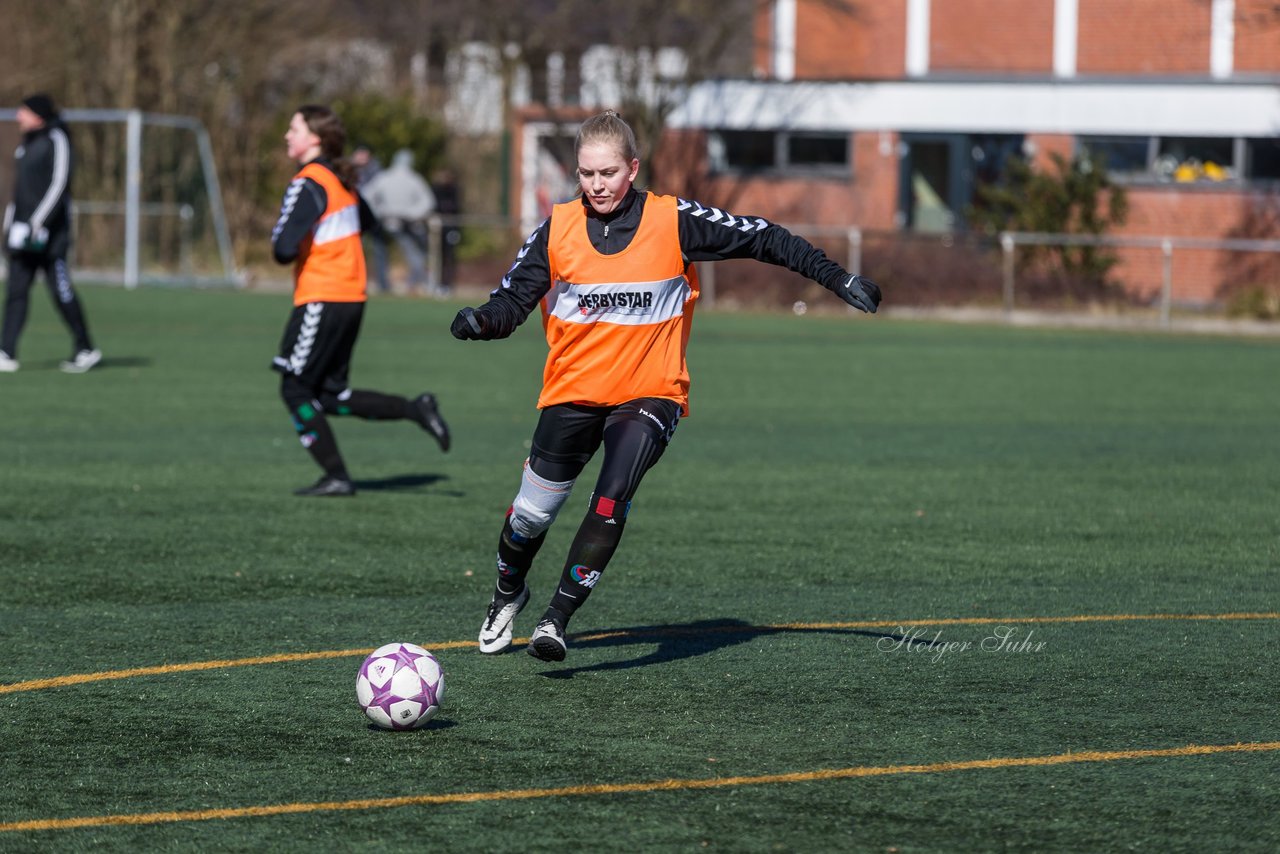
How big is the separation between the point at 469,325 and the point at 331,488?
4794 millimetres

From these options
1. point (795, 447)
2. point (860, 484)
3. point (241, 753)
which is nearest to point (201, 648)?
point (241, 753)

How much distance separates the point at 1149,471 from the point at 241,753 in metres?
8.35

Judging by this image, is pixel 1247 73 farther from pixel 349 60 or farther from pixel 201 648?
pixel 201 648

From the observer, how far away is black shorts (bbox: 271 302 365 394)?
34.5 ft

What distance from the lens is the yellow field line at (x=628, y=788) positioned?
4.82 m

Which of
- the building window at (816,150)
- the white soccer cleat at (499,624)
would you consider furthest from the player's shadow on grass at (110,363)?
the building window at (816,150)

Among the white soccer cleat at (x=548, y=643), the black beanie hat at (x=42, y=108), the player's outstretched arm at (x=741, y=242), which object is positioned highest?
the black beanie hat at (x=42, y=108)

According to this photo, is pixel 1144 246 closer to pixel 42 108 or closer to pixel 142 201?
pixel 142 201

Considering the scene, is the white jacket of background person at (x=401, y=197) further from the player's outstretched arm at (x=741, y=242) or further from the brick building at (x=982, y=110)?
the player's outstretched arm at (x=741, y=242)

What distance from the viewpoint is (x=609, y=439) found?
21.2ft

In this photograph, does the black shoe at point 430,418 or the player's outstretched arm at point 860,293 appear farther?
the black shoe at point 430,418

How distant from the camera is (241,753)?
546 centimetres

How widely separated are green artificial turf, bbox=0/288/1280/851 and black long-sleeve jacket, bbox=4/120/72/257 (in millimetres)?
1824

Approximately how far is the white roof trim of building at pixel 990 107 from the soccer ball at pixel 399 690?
2876 centimetres
